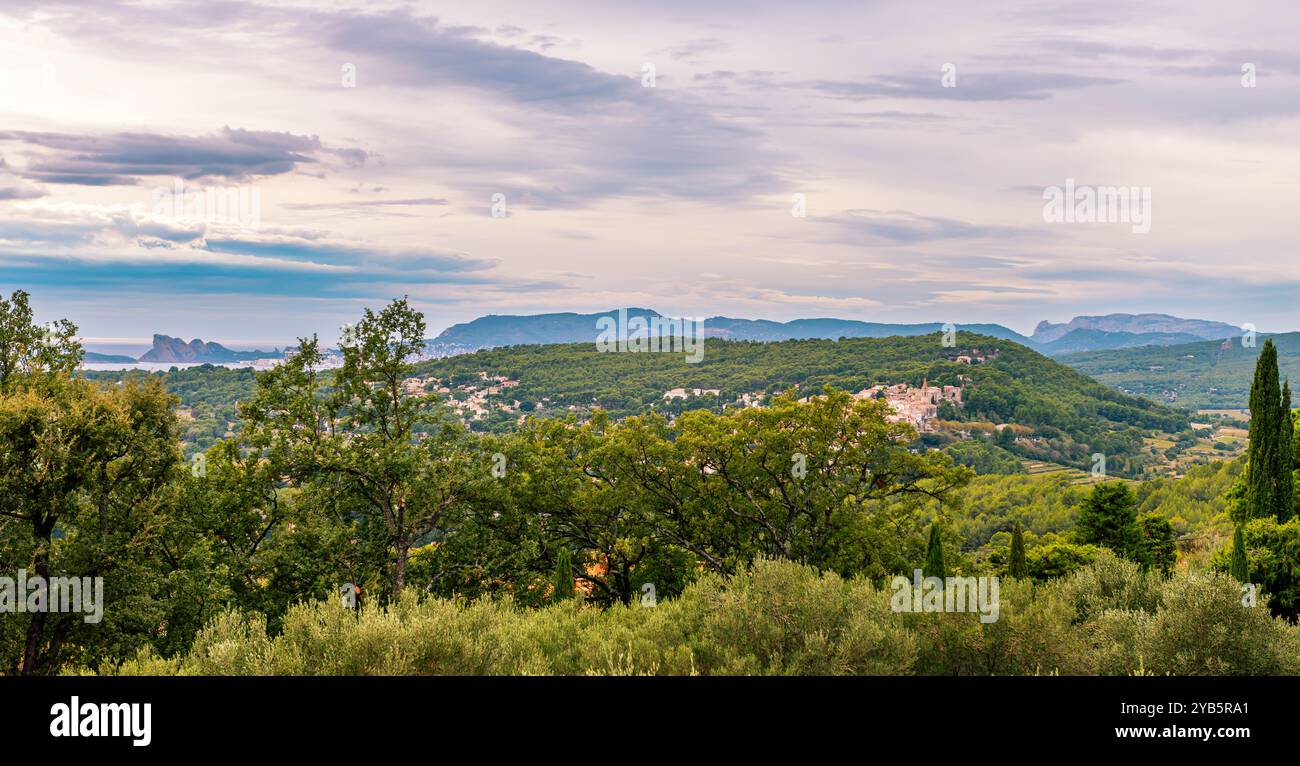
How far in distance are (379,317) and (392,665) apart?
1467 cm

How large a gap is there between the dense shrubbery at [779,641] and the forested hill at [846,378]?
94.6 meters

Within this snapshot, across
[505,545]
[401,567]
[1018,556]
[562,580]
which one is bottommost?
[1018,556]

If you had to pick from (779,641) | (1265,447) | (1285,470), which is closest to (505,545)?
(779,641)

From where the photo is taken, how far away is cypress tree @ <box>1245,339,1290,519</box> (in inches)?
1309

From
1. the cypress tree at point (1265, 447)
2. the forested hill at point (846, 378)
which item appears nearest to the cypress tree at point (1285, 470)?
the cypress tree at point (1265, 447)

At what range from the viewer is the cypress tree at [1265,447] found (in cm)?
3325

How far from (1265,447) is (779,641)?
31766mm

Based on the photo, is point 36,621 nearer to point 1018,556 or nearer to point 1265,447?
point 1018,556

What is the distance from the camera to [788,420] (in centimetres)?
2592

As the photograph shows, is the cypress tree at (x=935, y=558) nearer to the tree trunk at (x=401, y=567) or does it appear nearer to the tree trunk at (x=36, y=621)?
the tree trunk at (x=401, y=567)

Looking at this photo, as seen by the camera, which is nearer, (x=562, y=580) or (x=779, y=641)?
(x=779, y=641)

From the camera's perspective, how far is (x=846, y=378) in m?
138
